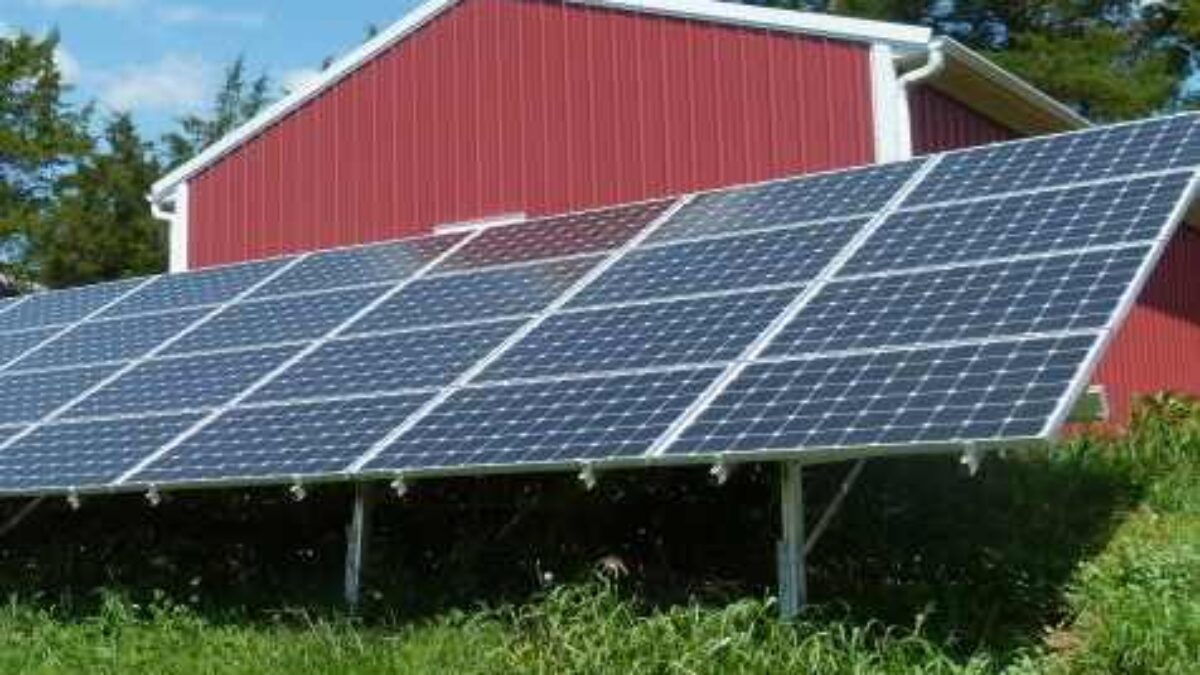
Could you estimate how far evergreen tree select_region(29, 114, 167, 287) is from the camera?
42.4m

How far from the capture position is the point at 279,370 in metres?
12.3

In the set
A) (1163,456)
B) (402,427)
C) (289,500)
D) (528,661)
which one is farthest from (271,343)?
(1163,456)

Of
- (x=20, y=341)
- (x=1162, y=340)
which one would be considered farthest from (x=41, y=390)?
(x=1162, y=340)

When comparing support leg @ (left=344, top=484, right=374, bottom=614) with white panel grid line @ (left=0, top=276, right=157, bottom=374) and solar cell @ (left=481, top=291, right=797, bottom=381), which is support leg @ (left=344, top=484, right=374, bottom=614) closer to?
solar cell @ (left=481, top=291, right=797, bottom=381)

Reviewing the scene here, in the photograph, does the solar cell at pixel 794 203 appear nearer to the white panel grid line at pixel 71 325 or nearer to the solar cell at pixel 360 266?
the solar cell at pixel 360 266

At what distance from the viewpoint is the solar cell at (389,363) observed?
11.1 metres

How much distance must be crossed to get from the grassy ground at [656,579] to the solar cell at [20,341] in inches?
75.2

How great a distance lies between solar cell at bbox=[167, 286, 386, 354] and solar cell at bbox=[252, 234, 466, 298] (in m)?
0.28

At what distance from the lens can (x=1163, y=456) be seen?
13156mm

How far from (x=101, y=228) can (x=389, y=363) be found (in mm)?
33969

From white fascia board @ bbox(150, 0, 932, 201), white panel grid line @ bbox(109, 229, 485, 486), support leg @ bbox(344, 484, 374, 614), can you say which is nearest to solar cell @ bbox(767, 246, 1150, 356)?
support leg @ bbox(344, 484, 374, 614)

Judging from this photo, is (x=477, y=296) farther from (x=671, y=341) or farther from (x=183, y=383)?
(x=671, y=341)

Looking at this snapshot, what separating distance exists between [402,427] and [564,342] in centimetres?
119

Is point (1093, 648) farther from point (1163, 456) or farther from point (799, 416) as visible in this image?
point (1163, 456)
